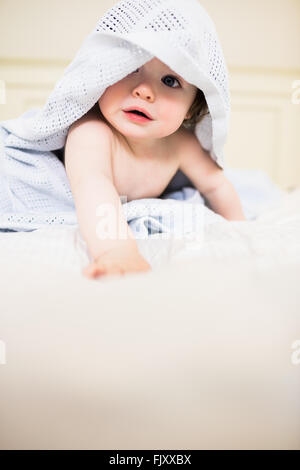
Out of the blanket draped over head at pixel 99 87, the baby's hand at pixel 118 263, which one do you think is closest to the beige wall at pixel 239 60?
the blanket draped over head at pixel 99 87

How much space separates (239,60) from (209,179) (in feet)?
3.39

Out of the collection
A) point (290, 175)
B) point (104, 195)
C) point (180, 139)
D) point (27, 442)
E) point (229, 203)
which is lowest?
point (27, 442)

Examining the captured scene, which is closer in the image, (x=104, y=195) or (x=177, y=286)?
(x=177, y=286)

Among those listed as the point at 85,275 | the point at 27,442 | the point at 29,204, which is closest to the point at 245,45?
the point at 29,204

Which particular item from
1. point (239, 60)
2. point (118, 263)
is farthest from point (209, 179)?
point (239, 60)

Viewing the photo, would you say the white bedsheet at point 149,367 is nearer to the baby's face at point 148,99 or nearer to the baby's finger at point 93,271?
the baby's finger at point 93,271

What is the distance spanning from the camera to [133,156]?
0.79 m

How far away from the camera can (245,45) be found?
1689 mm

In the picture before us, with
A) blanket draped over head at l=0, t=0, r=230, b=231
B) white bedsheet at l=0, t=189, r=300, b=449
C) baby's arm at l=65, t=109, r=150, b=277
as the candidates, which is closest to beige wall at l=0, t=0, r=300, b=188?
blanket draped over head at l=0, t=0, r=230, b=231

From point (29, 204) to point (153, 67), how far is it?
345 mm

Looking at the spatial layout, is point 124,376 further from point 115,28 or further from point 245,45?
point 245,45

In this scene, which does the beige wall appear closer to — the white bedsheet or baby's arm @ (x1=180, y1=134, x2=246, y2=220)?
baby's arm @ (x1=180, y1=134, x2=246, y2=220)

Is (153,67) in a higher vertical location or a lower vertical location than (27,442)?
higher

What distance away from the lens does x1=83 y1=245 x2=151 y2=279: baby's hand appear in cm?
45
